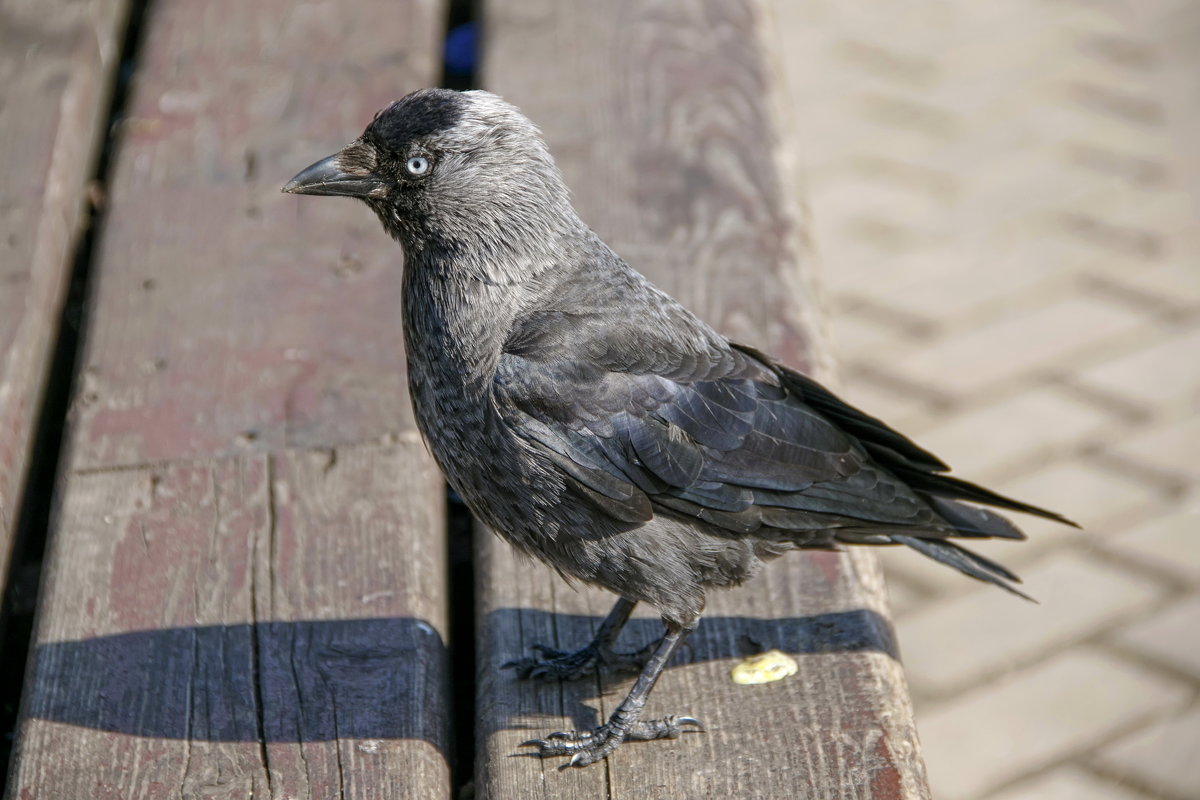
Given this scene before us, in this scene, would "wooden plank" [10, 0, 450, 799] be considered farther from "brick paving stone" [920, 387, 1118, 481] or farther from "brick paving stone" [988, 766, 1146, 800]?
"brick paving stone" [920, 387, 1118, 481]

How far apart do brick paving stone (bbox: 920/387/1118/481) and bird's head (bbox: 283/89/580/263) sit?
2.27m

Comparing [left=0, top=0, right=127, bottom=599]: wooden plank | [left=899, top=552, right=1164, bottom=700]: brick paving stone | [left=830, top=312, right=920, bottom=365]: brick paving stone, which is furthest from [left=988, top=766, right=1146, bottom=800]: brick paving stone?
[left=0, top=0, right=127, bottom=599]: wooden plank

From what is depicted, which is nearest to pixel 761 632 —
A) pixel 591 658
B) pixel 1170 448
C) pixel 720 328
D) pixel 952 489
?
pixel 591 658

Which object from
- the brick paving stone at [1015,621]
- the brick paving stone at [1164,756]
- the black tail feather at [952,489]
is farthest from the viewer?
the brick paving stone at [1015,621]

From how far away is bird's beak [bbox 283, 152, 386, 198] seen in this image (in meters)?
2.82

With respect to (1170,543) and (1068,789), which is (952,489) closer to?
(1068,789)

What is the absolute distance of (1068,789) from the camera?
145 inches

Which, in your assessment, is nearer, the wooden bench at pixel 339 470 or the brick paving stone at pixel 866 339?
the wooden bench at pixel 339 470

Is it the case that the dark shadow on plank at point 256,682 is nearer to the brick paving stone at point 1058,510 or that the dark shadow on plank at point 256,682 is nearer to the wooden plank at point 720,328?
the wooden plank at point 720,328

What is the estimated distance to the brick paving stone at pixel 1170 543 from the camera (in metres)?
4.25

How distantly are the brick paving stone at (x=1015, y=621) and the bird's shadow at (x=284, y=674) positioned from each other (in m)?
1.50

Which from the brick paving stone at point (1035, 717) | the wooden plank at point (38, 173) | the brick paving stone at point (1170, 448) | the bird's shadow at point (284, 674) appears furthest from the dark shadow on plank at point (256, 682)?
the brick paving stone at point (1170, 448)

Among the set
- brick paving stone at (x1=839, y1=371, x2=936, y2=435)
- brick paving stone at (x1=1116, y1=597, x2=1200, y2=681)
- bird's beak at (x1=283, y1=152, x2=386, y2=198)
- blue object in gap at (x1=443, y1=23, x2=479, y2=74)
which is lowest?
brick paving stone at (x1=1116, y1=597, x2=1200, y2=681)

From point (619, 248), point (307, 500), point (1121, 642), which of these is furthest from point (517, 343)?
point (1121, 642)
